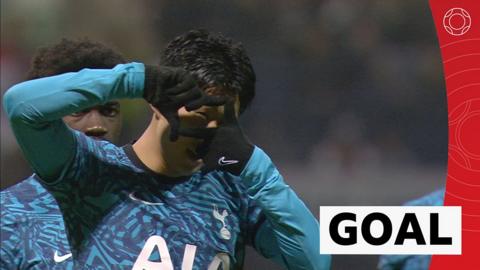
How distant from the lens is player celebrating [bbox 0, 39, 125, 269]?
1255mm

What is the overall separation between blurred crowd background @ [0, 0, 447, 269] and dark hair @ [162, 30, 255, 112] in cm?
15

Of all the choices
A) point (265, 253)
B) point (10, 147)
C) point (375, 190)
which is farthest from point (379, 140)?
point (10, 147)

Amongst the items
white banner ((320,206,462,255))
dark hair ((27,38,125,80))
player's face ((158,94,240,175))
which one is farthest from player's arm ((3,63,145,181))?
white banner ((320,206,462,255))

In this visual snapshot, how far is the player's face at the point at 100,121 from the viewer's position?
4.25 feet

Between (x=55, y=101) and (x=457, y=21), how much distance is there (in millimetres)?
763

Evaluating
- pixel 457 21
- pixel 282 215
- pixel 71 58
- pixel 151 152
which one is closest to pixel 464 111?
pixel 457 21

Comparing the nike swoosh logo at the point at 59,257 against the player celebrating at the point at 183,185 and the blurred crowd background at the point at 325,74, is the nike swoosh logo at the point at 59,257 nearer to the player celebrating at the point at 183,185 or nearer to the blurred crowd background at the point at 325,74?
the player celebrating at the point at 183,185

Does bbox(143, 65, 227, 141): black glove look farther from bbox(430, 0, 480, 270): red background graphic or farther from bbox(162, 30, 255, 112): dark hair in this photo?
bbox(430, 0, 480, 270): red background graphic

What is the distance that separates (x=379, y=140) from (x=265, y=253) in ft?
1.09

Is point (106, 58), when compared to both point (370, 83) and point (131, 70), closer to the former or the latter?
point (131, 70)

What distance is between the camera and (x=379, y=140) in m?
1.48

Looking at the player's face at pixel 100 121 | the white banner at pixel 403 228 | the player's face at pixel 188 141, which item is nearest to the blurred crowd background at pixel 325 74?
the white banner at pixel 403 228

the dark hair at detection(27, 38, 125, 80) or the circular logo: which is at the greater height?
the circular logo

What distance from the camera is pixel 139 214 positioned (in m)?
1.22
